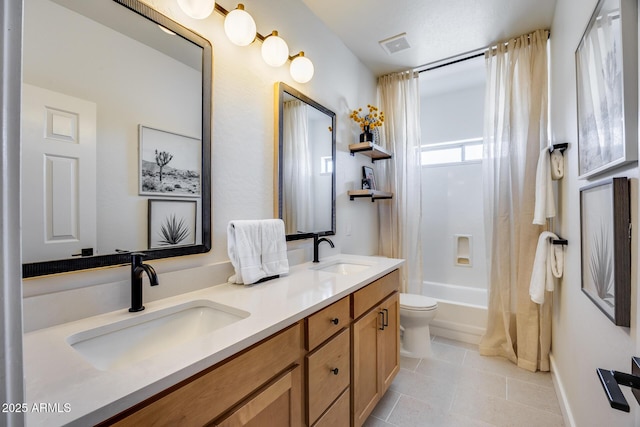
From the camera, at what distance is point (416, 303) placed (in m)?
2.36

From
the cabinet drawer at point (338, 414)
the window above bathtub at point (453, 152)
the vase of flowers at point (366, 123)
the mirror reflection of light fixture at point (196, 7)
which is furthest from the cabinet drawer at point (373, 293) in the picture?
the window above bathtub at point (453, 152)

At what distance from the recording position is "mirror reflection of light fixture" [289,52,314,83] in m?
1.79

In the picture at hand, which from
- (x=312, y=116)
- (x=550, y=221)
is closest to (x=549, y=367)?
(x=550, y=221)

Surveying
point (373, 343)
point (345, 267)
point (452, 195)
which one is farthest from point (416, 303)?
point (452, 195)

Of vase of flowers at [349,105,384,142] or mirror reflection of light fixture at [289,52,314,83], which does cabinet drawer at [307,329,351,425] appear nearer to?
mirror reflection of light fixture at [289,52,314,83]

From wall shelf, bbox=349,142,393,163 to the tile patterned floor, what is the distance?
1809 millimetres

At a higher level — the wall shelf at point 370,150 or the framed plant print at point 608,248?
the wall shelf at point 370,150

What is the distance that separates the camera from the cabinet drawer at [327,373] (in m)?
1.08

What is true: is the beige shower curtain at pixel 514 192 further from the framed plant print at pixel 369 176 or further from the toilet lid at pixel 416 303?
the framed plant print at pixel 369 176

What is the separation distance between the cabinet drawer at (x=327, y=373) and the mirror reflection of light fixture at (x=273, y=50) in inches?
58.4

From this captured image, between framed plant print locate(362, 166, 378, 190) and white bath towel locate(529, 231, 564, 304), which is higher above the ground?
framed plant print locate(362, 166, 378, 190)

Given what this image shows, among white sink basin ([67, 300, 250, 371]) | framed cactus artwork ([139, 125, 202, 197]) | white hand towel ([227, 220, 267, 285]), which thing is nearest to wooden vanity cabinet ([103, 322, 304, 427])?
white sink basin ([67, 300, 250, 371])

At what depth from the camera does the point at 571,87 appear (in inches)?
60.5

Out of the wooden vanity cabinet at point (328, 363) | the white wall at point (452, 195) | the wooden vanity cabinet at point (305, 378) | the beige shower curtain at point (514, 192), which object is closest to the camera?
the wooden vanity cabinet at point (305, 378)
